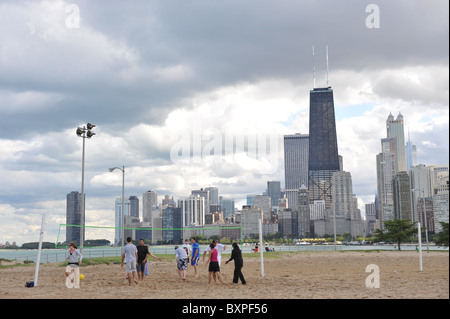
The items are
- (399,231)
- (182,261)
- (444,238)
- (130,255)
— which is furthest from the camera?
(399,231)

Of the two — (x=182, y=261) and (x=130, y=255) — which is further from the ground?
(x=130, y=255)

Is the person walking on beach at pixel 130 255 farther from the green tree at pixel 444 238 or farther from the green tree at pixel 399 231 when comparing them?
the green tree at pixel 399 231

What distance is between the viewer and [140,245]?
18.4 metres

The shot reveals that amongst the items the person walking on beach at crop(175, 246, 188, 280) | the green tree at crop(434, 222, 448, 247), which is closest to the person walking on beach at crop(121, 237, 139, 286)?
the person walking on beach at crop(175, 246, 188, 280)

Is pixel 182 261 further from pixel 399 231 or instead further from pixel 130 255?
pixel 399 231

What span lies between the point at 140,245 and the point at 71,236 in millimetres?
27349

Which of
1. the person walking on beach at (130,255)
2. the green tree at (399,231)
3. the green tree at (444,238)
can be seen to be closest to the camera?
the person walking on beach at (130,255)

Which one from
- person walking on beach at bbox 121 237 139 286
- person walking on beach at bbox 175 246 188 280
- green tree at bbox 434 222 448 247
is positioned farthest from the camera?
green tree at bbox 434 222 448 247

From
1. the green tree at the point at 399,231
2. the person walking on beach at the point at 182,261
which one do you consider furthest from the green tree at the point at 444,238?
the person walking on beach at the point at 182,261

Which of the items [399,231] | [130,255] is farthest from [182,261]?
[399,231]

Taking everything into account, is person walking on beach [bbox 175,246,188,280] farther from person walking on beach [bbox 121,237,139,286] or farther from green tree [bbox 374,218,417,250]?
green tree [bbox 374,218,417,250]

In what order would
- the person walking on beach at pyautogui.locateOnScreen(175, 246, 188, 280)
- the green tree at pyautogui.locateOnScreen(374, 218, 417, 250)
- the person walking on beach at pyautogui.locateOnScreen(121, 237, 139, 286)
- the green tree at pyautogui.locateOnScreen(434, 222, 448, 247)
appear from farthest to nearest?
1. the green tree at pyautogui.locateOnScreen(374, 218, 417, 250)
2. the green tree at pyautogui.locateOnScreen(434, 222, 448, 247)
3. the person walking on beach at pyautogui.locateOnScreen(175, 246, 188, 280)
4. the person walking on beach at pyautogui.locateOnScreen(121, 237, 139, 286)
